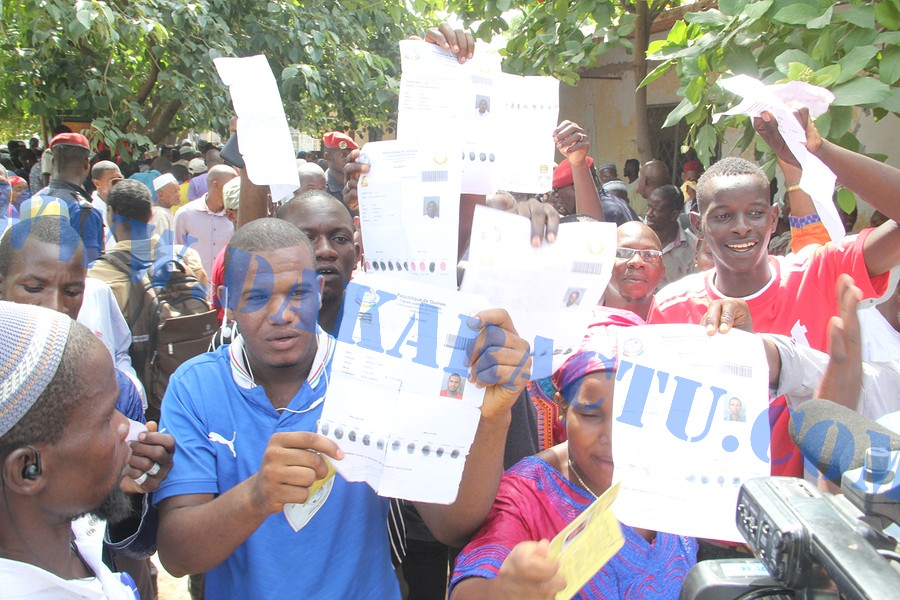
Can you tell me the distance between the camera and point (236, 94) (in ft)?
7.12

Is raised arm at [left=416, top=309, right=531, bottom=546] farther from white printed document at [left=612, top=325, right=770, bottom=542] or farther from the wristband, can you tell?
the wristband

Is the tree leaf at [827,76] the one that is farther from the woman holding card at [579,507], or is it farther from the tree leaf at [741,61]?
the woman holding card at [579,507]

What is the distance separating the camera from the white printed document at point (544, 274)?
5.43 ft

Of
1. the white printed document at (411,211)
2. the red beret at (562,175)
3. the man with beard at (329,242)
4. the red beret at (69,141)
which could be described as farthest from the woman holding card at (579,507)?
the red beret at (69,141)

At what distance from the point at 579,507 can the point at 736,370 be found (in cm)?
45

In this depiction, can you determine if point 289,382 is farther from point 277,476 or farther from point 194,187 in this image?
point 194,187

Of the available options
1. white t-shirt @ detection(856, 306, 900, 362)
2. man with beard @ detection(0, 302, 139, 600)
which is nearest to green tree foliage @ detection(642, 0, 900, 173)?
white t-shirt @ detection(856, 306, 900, 362)

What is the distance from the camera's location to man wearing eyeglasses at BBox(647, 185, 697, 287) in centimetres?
467

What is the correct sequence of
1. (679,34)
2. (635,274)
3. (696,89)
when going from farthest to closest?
1. (679,34)
2. (635,274)
3. (696,89)

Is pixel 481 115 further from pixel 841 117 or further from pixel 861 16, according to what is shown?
pixel 861 16

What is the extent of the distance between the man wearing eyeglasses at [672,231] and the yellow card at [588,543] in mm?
3657

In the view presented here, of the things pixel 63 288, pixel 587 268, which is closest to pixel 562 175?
pixel 587 268

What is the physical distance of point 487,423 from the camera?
4.98 ft

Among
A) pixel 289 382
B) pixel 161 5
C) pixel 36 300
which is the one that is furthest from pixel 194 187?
pixel 289 382
